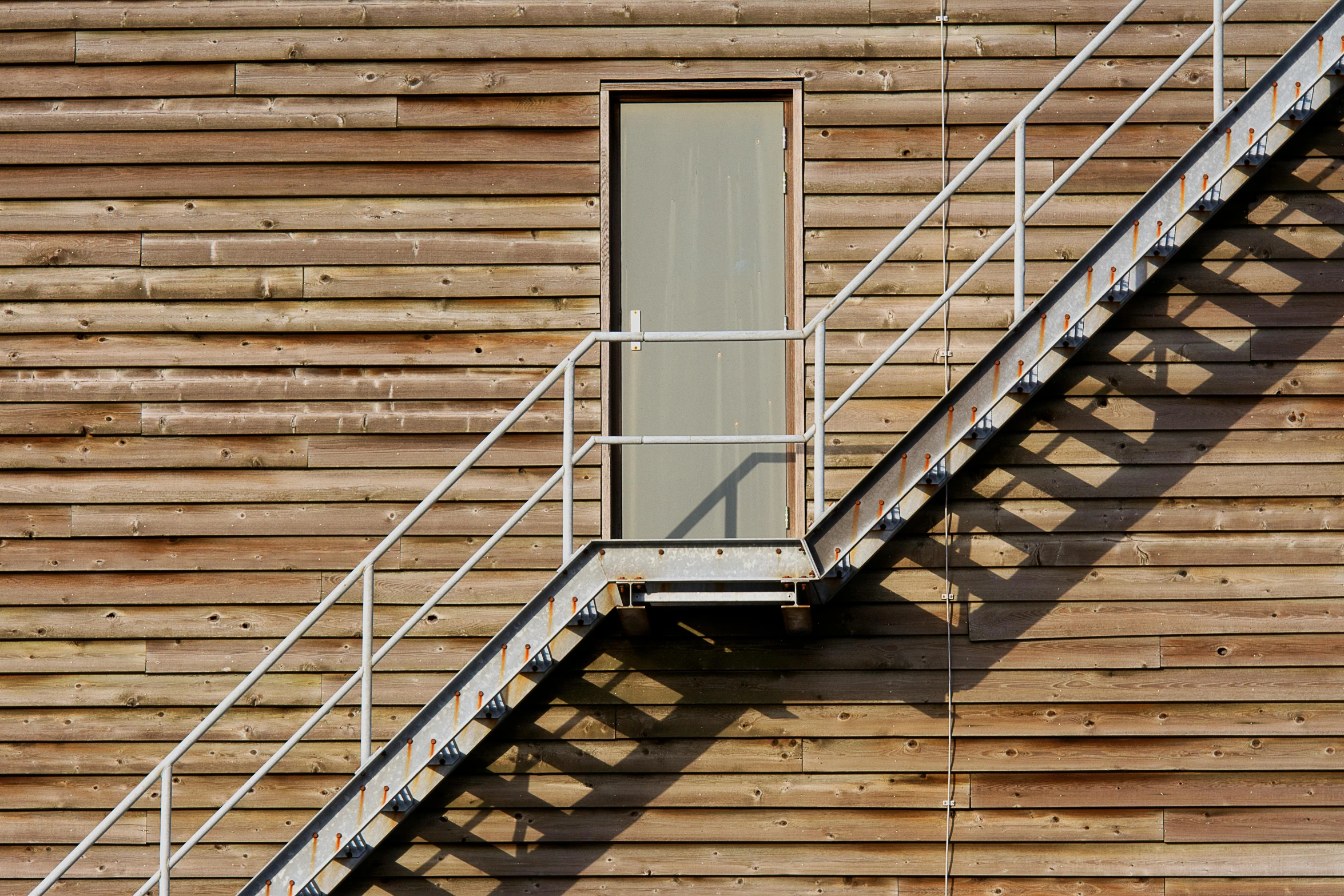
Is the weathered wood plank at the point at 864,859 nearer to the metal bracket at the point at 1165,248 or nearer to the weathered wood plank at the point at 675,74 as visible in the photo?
the metal bracket at the point at 1165,248

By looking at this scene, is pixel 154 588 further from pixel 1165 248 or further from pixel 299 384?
pixel 1165 248

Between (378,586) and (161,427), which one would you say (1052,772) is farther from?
(161,427)

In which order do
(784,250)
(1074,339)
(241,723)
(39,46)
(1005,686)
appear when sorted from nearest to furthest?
(1074,339), (1005,686), (241,723), (784,250), (39,46)

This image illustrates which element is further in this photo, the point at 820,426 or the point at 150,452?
the point at 150,452

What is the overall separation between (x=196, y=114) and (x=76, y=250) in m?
1.11

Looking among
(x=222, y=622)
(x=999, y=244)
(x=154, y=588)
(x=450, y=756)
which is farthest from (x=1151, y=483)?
(x=154, y=588)

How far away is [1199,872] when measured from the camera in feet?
23.9

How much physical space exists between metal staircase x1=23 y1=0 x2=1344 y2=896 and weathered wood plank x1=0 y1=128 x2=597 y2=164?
70.4 inches

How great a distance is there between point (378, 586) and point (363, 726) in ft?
3.98

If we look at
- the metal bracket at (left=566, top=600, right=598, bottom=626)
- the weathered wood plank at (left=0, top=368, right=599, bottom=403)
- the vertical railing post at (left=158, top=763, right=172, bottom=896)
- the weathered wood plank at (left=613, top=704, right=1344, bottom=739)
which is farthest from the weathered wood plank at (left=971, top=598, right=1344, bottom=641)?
the vertical railing post at (left=158, top=763, right=172, bottom=896)

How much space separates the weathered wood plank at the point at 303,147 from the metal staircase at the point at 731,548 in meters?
1.79

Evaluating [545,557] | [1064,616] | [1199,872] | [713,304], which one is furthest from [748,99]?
[1199,872]

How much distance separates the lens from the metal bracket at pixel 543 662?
6.77 metres

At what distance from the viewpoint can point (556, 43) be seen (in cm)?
795
